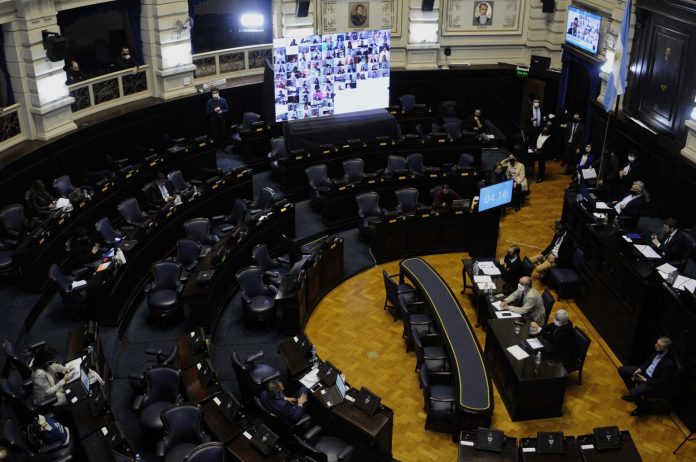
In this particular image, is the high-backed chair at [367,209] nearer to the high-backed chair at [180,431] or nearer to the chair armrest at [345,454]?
the chair armrest at [345,454]

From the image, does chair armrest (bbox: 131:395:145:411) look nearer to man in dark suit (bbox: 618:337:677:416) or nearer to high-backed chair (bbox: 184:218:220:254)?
high-backed chair (bbox: 184:218:220:254)

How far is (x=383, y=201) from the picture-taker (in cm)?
1534

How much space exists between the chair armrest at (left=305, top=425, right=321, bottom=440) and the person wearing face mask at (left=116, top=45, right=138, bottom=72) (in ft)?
34.1

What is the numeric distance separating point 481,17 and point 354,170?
23.8 feet

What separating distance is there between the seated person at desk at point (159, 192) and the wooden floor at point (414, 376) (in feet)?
12.1

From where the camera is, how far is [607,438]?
26.9 ft

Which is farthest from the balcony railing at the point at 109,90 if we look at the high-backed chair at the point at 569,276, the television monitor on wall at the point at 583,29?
the television monitor on wall at the point at 583,29

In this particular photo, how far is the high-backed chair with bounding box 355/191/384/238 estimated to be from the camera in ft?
46.6

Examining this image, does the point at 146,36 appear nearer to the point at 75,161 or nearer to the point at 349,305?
the point at 75,161

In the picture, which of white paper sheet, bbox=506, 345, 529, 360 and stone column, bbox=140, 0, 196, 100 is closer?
white paper sheet, bbox=506, 345, 529, 360

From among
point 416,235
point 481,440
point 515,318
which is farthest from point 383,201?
point 481,440

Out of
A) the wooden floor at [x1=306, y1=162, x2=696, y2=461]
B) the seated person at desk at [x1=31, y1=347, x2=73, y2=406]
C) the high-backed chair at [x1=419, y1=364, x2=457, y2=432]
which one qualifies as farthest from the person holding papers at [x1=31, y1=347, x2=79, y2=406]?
the high-backed chair at [x1=419, y1=364, x2=457, y2=432]

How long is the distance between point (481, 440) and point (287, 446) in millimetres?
2348

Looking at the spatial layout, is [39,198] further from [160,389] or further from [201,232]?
[160,389]
